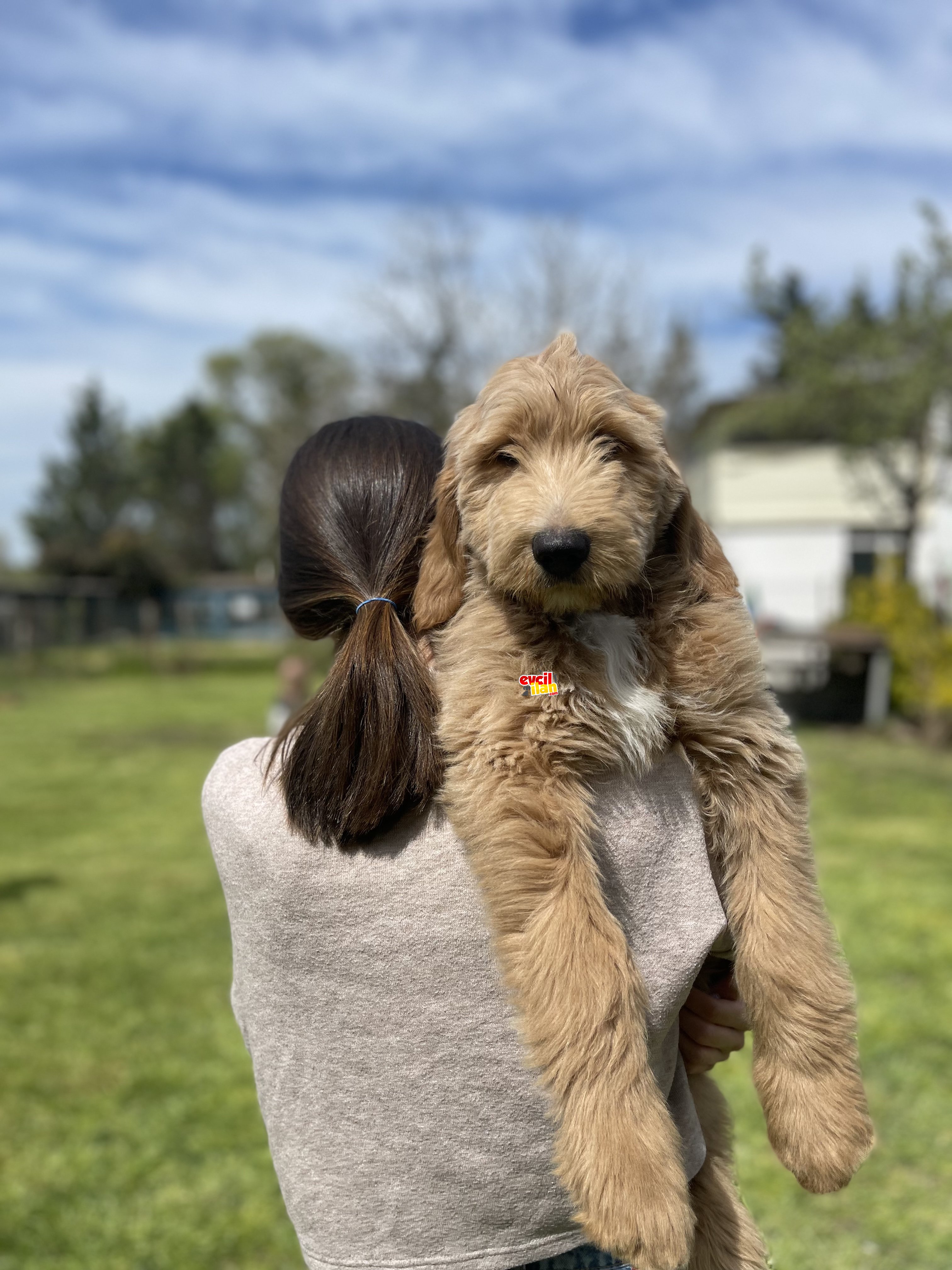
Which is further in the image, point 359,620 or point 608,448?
point 608,448

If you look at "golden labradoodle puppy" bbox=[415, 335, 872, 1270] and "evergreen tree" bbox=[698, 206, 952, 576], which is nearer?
"golden labradoodle puppy" bbox=[415, 335, 872, 1270]

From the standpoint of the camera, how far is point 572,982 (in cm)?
166

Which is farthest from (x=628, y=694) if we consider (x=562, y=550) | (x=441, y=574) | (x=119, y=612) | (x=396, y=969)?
(x=119, y=612)

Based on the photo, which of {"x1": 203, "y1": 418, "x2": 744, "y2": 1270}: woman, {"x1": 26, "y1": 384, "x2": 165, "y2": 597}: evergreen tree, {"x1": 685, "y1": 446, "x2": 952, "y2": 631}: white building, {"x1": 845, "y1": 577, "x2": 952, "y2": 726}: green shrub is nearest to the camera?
{"x1": 203, "y1": 418, "x2": 744, "y2": 1270}: woman

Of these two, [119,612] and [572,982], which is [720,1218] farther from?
[119,612]

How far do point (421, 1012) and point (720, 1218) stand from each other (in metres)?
0.80

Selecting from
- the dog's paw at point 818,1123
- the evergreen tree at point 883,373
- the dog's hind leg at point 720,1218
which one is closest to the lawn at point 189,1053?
the dog's hind leg at point 720,1218

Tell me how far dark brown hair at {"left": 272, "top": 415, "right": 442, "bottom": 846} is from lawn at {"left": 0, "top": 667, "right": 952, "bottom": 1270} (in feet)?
12.4

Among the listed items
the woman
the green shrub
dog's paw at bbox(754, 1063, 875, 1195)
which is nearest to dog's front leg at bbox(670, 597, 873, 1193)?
dog's paw at bbox(754, 1063, 875, 1195)

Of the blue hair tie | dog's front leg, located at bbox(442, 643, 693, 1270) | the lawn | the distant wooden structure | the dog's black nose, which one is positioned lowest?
the distant wooden structure

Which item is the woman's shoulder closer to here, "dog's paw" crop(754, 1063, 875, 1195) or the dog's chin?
the dog's chin

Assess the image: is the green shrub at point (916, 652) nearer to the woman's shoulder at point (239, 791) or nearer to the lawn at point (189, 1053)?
the lawn at point (189, 1053)

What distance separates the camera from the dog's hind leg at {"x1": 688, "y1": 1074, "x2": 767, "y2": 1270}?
1980 millimetres

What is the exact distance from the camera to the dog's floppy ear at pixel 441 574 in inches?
78.1
